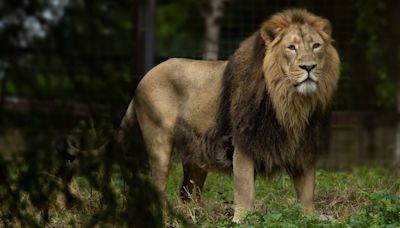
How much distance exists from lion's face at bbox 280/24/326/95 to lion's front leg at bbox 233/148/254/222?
1.61 feet

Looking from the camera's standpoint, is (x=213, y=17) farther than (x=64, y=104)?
Yes

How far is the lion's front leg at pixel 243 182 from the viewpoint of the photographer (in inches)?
222

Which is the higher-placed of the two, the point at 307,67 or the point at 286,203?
the point at 307,67

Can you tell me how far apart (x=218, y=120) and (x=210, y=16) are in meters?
5.46

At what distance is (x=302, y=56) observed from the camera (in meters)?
5.49

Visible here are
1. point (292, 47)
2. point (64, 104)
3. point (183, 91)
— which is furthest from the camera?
point (183, 91)

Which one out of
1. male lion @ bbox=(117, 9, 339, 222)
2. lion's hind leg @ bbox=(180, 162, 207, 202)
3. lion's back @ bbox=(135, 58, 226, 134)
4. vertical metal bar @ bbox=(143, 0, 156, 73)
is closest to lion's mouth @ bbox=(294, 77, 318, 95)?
male lion @ bbox=(117, 9, 339, 222)

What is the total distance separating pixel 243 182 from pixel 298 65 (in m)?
0.72

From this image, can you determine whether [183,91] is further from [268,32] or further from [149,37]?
[149,37]

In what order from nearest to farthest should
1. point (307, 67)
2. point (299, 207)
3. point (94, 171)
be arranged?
point (94, 171) → point (299, 207) → point (307, 67)

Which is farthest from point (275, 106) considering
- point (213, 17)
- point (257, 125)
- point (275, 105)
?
point (213, 17)

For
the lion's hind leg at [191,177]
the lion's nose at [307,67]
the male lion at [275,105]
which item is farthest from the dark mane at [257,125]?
the lion's hind leg at [191,177]

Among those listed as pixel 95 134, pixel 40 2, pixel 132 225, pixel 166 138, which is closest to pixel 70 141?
pixel 95 134

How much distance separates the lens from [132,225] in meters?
2.40
